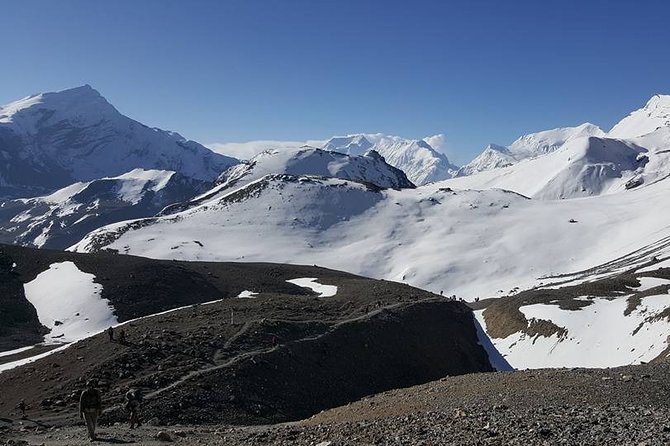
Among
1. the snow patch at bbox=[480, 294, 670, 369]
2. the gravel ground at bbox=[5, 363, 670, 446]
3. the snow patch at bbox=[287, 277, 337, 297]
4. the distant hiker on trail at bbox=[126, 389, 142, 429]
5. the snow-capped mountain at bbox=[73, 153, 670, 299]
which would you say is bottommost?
the snow patch at bbox=[480, 294, 670, 369]

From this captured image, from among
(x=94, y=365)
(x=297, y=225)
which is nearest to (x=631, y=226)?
(x=297, y=225)

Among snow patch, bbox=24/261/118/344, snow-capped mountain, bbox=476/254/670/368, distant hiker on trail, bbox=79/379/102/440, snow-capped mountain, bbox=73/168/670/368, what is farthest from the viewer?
snow-capped mountain, bbox=73/168/670/368

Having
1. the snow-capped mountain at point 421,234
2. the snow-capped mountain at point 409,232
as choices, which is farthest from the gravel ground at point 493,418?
the snow-capped mountain at point 409,232

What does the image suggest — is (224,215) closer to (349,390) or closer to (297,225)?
(297,225)

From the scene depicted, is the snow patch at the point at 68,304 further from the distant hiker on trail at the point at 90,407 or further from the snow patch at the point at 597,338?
the snow patch at the point at 597,338

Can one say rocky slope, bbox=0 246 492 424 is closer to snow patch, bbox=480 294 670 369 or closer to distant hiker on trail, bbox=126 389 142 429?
distant hiker on trail, bbox=126 389 142 429

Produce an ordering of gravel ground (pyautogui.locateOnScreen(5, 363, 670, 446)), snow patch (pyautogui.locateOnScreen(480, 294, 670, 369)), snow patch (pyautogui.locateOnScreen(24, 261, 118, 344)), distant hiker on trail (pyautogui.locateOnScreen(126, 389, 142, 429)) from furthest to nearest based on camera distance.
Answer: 1. snow patch (pyautogui.locateOnScreen(480, 294, 670, 369))
2. snow patch (pyautogui.locateOnScreen(24, 261, 118, 344))
3. distant hiker on trail (pyautogui.locateOnScreen(126, 389, 142, 429))
4. gravel ground (pyautogui.locateOnScreen(5, 363, 670, 446))

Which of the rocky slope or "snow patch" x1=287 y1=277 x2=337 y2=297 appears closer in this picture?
the rocky slope

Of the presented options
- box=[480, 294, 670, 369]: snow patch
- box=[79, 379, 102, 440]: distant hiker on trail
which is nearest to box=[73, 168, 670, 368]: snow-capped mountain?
box=[480, 294, 670, 369]: snow patch

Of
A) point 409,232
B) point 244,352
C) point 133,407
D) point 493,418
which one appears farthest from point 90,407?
point 409,232

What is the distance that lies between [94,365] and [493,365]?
127 feet

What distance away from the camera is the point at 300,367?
38.0 meters

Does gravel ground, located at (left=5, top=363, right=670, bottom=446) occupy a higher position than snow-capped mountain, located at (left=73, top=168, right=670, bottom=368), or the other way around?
snow-capped mountain, located at (left=73, top=168, right=670, bottom=368)

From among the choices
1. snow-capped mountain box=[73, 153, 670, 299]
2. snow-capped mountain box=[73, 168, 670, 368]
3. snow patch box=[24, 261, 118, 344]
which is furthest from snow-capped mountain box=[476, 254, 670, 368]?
snow patch box=[24, 261, 118, 344]
